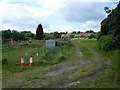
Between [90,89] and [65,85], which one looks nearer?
[90,89]

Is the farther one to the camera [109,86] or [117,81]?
[117,81]

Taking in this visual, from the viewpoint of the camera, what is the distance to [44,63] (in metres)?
8.42

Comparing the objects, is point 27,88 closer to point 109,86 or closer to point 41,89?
point 41,89

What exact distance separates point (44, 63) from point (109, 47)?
742cm

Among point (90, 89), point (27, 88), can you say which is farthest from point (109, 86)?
point (27, 88)

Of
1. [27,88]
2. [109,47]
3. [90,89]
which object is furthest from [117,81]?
[109,47]

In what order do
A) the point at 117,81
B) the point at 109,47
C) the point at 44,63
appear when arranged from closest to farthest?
the point at 117,81
the point at 44,63
the point at 109,47

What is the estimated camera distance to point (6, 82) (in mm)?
5098

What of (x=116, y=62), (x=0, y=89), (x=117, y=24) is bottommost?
(x=0, y=89)

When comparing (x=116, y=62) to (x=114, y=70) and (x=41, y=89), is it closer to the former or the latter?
(x=114, y=70)

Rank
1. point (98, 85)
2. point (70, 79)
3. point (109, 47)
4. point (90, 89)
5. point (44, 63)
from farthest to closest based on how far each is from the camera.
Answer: point (109, 47) → point (44, 63) → point (70, 79) → point (98, 85) → point (90, 89)

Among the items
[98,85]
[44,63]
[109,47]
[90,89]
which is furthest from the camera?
[109,47]

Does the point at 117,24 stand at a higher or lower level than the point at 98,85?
higher

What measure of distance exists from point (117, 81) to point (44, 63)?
423 cm
